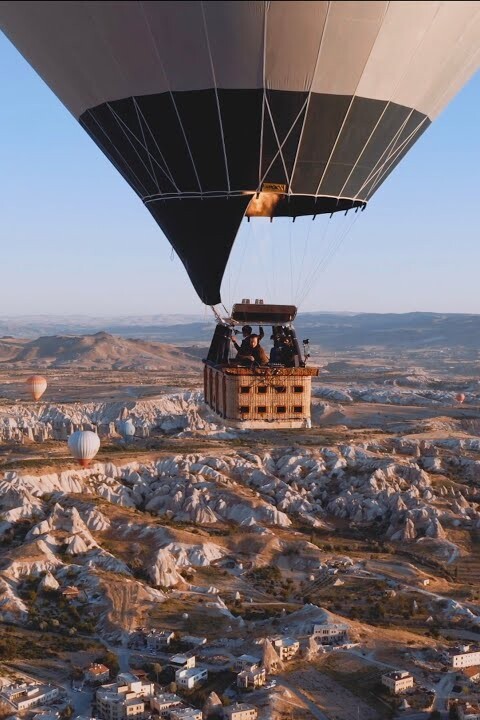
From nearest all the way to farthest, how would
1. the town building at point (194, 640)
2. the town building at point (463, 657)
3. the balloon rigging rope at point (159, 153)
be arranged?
the balloon rigging rope at point (159, 153)
the town building at point (463, 657)
the town building at point (194, 640)

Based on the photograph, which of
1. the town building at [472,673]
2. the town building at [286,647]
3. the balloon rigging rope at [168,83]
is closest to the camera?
the balloon rigging rope at [168,83]

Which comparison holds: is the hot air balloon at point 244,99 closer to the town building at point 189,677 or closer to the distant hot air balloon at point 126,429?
the town building at point 189,677

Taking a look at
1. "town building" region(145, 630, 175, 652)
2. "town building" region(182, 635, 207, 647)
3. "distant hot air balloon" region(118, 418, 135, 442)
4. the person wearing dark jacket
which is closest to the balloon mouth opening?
the person wearing dark jacket

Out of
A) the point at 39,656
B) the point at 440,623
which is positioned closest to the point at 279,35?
the point at 39,656

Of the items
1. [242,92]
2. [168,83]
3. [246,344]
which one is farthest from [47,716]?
[242,92]

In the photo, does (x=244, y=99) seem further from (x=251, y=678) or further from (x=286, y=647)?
(x=286, y=647)

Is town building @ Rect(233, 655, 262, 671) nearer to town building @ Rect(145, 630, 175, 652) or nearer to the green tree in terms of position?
the green tree

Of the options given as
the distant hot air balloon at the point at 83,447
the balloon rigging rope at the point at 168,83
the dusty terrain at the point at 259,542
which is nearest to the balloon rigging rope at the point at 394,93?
the balloon rigging rope at the point at 168,83
